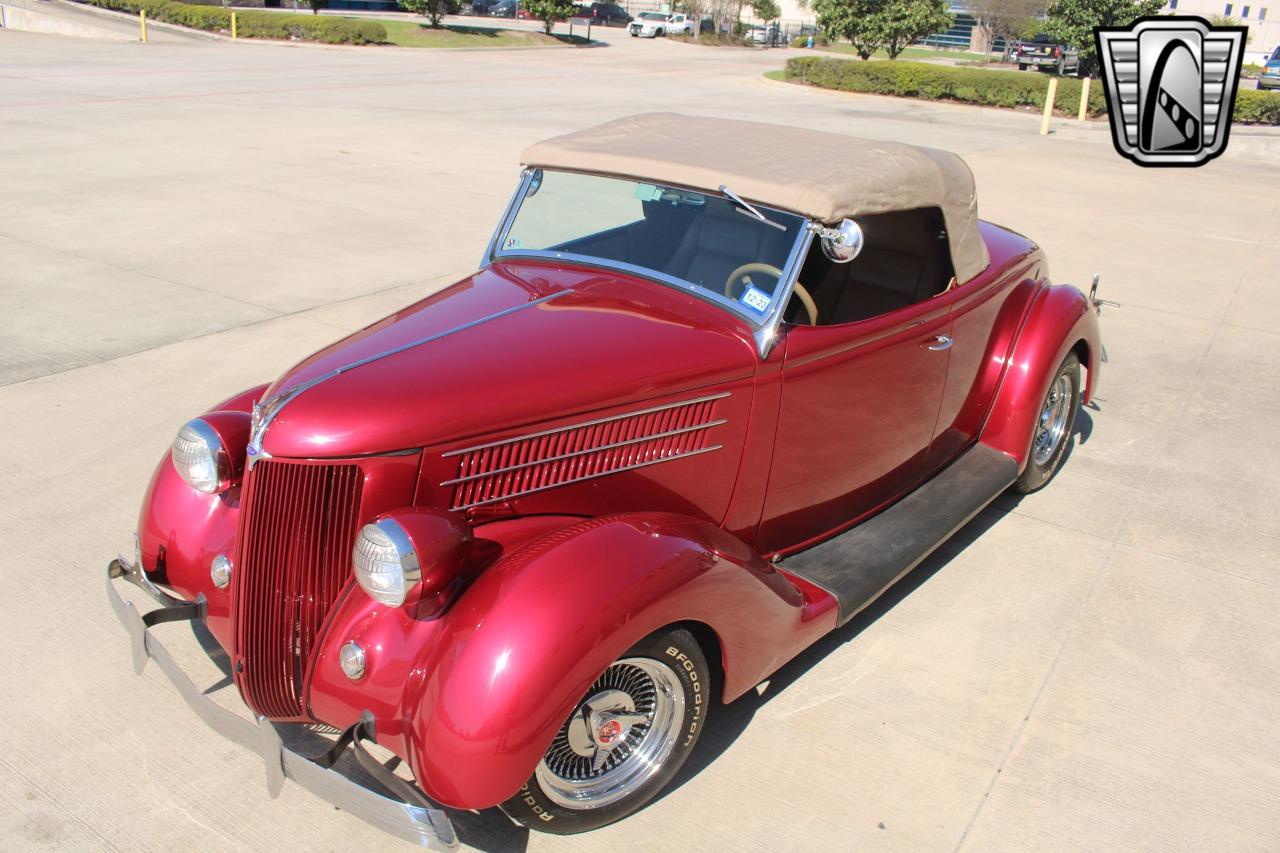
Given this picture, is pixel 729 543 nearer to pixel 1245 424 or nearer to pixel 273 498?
pixel 273 498

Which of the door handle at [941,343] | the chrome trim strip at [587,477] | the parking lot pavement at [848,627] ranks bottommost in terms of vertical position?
the parking lot pavement at [848,627]

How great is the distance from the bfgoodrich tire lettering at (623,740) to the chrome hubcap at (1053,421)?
8.88 ft

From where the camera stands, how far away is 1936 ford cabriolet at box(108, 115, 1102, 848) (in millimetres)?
2512

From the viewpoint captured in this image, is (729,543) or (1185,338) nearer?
(729,543)

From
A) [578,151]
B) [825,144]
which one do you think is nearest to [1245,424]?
[825,144]

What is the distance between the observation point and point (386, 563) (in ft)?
8.14

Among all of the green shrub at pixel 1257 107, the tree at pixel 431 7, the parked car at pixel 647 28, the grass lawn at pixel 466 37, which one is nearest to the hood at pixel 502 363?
the green shrub at pixel 1257 107

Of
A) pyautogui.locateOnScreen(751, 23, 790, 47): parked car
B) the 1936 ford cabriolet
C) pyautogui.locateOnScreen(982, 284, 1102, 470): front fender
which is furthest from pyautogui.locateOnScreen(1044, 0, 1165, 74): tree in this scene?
the 1936 ford cabriolet

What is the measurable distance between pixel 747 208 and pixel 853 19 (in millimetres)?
28428

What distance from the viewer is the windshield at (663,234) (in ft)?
11.2

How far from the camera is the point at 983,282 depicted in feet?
14.4

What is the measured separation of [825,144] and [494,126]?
13081 mm

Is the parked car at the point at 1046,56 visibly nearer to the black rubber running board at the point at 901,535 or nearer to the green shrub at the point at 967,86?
the green shrub at the point at 967,86

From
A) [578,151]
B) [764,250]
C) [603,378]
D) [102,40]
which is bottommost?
[603,378]
